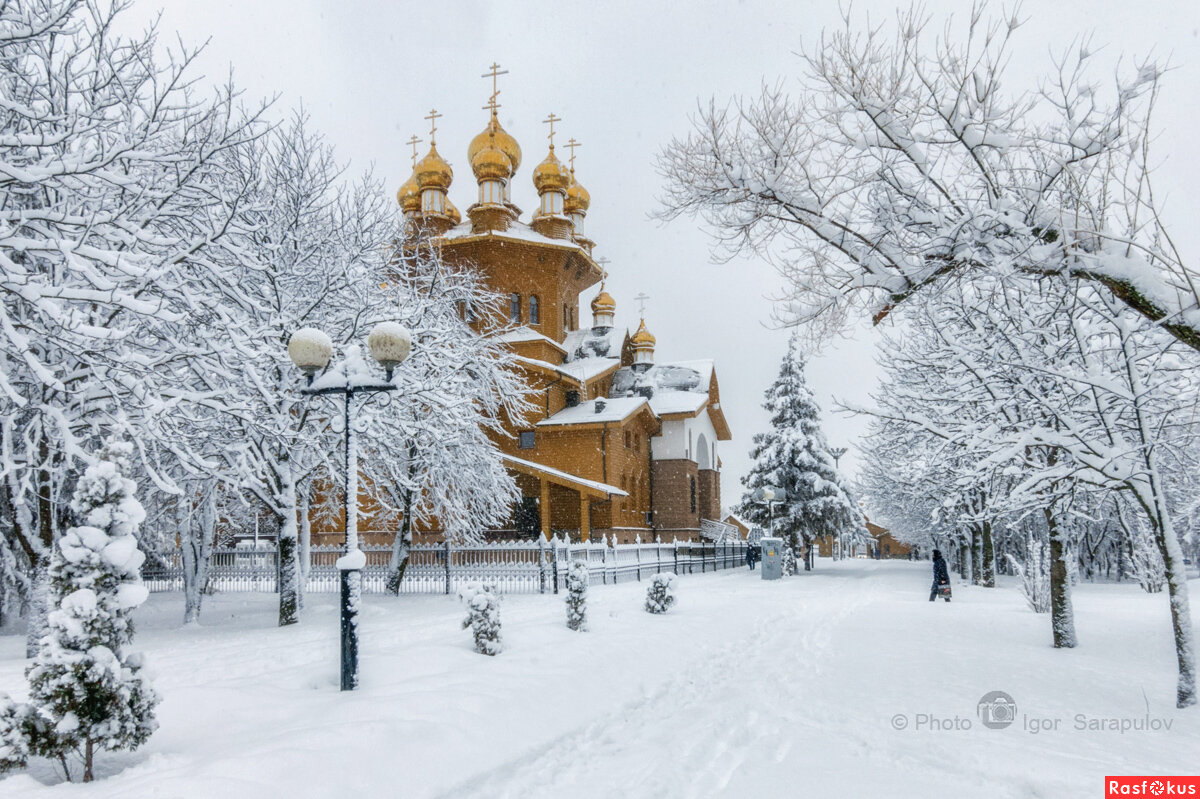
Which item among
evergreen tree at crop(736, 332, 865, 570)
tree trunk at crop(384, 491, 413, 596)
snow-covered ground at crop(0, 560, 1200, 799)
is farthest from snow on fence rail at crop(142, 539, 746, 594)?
evergreen tree at crop(736, 332, 865, 570)

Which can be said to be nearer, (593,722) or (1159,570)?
(593,722)

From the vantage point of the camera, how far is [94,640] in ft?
16.0

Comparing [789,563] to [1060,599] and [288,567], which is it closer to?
[1060,599]

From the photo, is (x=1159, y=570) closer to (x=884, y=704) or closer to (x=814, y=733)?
(x=884, y=704)

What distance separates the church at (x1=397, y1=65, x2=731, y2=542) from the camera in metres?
32.3

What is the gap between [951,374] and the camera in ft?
32.9

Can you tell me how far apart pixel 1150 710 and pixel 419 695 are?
6736 mm

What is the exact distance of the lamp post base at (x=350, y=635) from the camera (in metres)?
7.14

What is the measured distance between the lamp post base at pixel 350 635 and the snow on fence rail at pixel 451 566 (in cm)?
1041

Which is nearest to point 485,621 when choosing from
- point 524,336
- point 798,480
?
point 524,336

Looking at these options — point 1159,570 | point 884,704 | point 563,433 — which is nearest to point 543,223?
point 563,433

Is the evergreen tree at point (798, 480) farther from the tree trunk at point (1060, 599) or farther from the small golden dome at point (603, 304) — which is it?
the tree trunk at point (1060, 599)

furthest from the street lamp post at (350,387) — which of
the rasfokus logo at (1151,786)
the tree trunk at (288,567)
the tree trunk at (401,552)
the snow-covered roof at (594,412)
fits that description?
the snow-covered roof at (594,412)

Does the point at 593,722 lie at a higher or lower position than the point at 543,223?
lower
